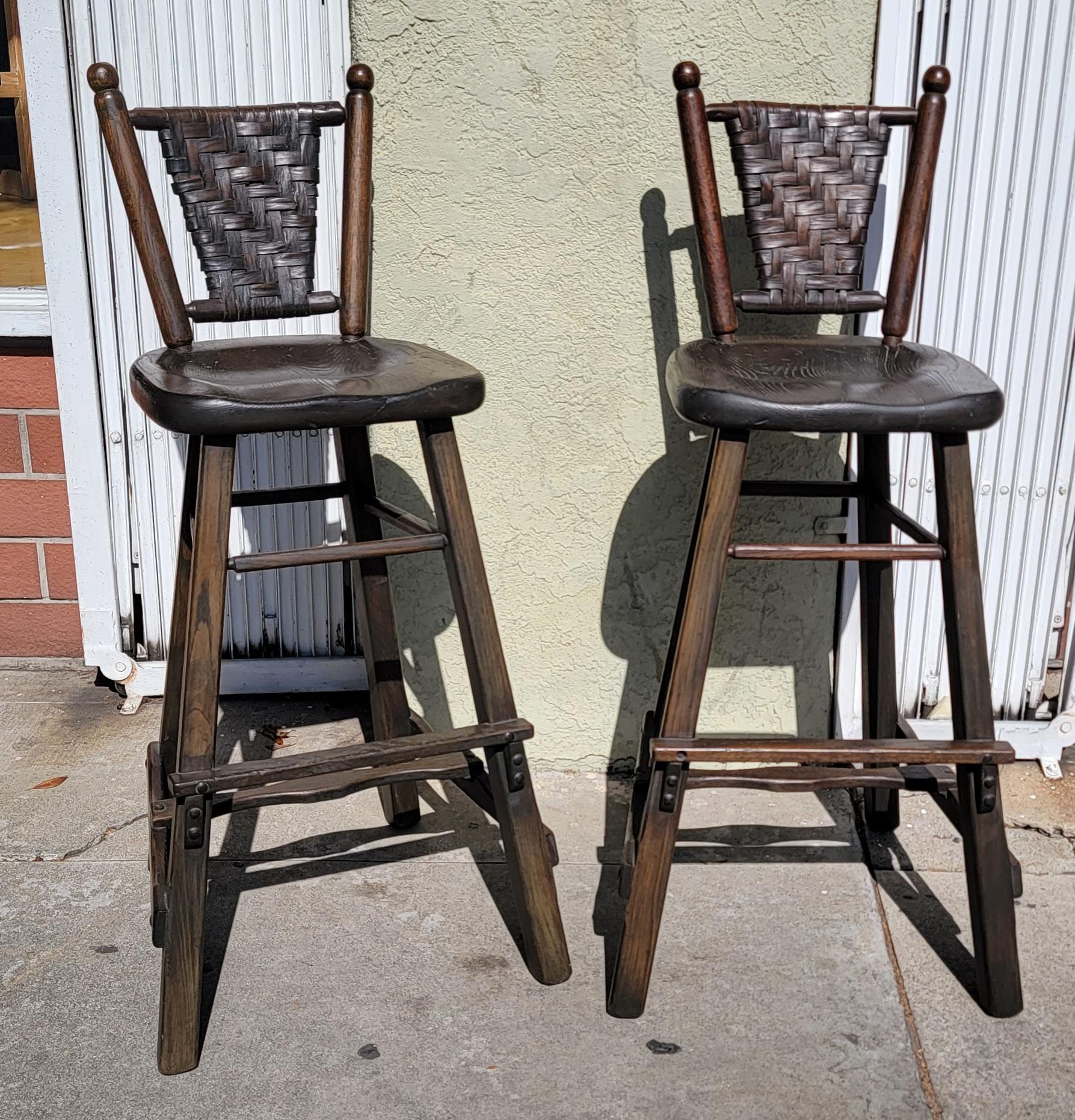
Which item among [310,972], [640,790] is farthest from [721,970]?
[310,972]

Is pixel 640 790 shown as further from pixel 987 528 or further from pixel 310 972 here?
pixel 987 528

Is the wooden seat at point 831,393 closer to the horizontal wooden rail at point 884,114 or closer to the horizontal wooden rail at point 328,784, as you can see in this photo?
the horizontal wooden rail at point 884,114

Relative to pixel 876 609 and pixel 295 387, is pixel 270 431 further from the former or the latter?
pixel 876 609

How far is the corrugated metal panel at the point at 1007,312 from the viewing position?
2203mm

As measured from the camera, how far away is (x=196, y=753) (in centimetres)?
170

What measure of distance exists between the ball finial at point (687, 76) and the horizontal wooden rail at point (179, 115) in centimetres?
55

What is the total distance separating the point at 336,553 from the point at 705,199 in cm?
80

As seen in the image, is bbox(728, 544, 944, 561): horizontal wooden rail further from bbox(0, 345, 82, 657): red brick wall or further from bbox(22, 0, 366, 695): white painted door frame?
bbox(0, 345, 82, 657): red brick wall

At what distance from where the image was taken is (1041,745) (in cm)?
257

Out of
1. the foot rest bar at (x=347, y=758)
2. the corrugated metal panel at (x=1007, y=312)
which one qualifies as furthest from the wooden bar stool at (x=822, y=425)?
the corrugated metal panel at (x=1007, y=312)

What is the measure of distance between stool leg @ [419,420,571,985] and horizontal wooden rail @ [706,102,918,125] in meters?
0.67

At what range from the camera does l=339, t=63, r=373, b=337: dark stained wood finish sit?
1.96 m

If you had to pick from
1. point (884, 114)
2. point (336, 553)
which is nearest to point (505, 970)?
point (336, 553)

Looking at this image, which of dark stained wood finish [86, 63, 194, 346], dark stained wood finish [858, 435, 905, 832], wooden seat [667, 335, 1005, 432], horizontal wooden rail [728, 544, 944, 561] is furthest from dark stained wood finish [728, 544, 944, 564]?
dark stained wood finish [86, 63, 194, 346]
